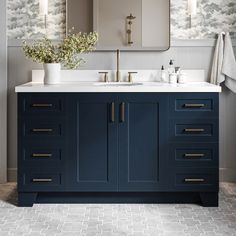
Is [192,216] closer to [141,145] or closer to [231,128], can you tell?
[141,145]

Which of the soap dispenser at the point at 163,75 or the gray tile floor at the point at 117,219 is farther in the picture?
the soap dispenser at the point at 163,75

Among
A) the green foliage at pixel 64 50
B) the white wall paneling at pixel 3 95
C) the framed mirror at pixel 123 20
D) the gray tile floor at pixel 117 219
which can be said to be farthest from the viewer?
the white wall paneling at pixel 3 95

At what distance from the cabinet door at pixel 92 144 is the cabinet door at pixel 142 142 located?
0.06 meters

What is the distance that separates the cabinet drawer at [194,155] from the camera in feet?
12.1

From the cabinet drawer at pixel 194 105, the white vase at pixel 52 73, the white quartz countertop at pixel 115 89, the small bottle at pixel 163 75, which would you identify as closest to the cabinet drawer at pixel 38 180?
the white quartz countertop at pixel 115 89

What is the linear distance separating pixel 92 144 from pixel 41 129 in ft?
1.19

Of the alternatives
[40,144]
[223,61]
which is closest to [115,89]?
[40,144]

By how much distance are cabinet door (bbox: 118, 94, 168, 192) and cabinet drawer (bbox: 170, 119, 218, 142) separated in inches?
2.7

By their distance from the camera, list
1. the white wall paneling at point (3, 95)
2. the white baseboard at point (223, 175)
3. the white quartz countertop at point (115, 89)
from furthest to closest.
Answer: the white baseboard at point (223, 175) < the white wall paneling at point (3, 95) < the white quartz countertop at point (115, 89)

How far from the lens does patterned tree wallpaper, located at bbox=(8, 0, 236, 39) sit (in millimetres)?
4258

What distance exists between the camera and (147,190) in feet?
12.2

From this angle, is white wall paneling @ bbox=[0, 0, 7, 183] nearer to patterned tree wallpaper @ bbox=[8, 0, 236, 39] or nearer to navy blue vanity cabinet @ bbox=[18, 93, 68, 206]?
patterned tree wallpaper @ bbox=[8, 0, 236, 39]

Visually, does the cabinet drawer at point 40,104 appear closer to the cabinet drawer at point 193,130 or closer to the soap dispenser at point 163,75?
the cabinet drawer at point 193,130

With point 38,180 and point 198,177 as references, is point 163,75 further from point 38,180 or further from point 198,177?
point 38,180
